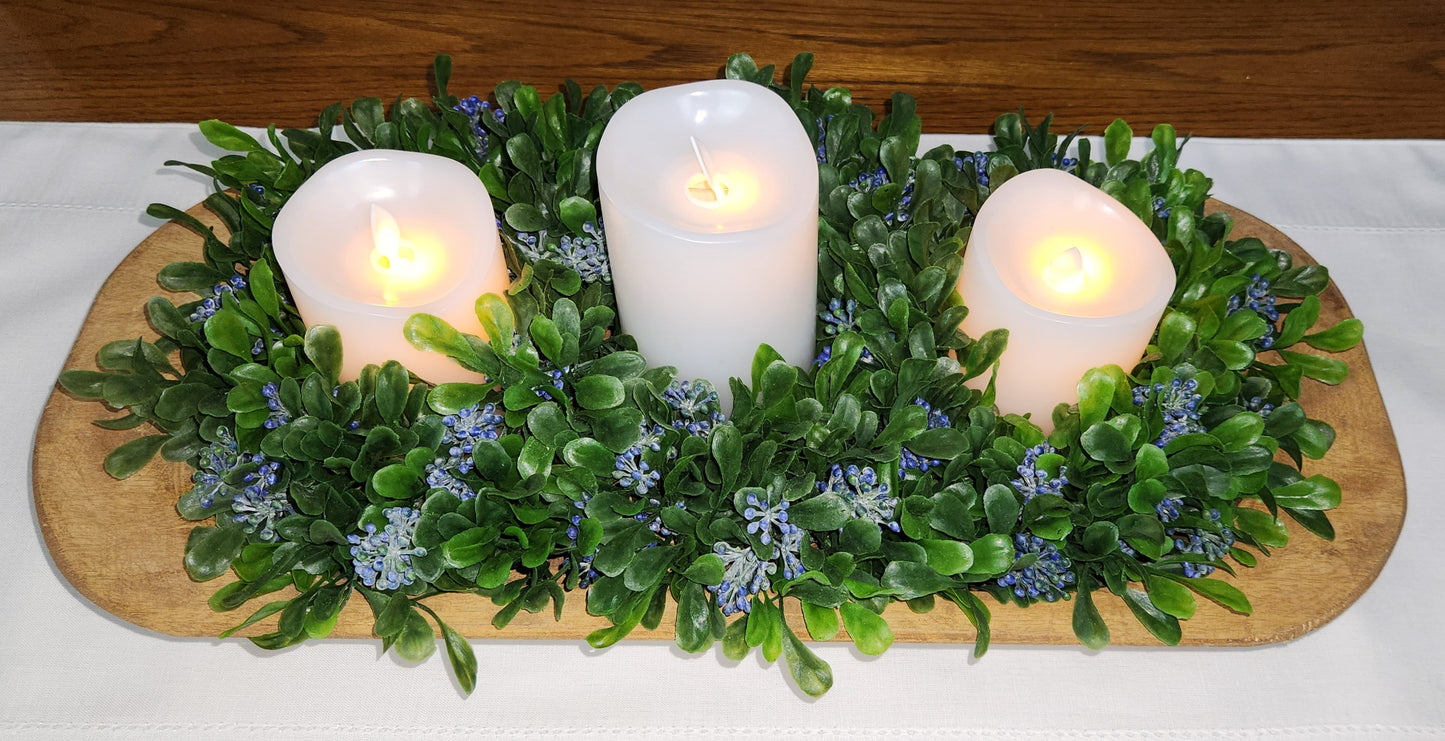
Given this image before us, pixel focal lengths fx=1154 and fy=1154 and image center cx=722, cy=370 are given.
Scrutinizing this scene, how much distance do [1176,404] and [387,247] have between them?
354mm

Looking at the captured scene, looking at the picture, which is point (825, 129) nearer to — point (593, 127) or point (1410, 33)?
point (593, 127)

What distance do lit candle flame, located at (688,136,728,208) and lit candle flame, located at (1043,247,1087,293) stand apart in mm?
147

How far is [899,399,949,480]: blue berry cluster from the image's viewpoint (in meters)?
0.51

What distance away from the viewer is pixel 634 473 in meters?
0.48

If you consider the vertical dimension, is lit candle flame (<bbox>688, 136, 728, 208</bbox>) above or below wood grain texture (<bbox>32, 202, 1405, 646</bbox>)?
A: above

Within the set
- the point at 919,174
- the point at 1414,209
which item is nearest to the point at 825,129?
the point at 919,174

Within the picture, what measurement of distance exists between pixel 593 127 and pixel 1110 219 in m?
0.26

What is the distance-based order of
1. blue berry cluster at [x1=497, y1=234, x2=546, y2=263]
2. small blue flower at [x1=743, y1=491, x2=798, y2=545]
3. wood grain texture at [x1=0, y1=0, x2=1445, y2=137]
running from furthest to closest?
1. wood grain texture at [x1=0, y1=0, x2=1445, y2=137]
2. blue berry cluster at [x1=497, y1=234, x2=546, y2=263]
3. small blue flower at [x1=743, y1=491, x2=798, y2=545]

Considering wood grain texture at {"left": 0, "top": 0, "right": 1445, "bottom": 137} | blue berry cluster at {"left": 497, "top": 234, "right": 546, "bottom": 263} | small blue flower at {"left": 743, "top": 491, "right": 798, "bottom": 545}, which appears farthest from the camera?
wood grain texture at {"left": 0, "top": 0, "right": 1445, "bottom": 137}

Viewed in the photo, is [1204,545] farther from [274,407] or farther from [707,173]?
[274,407]

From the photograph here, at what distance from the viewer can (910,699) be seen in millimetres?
563

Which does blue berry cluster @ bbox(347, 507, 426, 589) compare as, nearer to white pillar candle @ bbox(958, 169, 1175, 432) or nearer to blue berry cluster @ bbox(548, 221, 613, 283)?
blue berry cluster @ bbox(548, 221, 613, 283)

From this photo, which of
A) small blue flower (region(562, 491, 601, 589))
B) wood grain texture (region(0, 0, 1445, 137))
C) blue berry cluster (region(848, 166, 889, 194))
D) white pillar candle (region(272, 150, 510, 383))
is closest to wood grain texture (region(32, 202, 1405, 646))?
small blue flower (region(562, 491, 601, 589))

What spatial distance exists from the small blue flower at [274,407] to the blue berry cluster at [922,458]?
27cm
